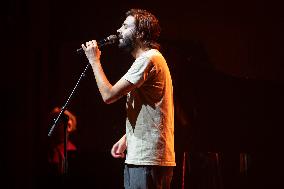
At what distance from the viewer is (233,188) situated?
12.3 ft

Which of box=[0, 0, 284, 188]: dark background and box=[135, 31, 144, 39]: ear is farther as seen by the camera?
box=[0, 0, 284, 188]: dark background

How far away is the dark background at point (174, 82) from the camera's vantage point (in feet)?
12.7

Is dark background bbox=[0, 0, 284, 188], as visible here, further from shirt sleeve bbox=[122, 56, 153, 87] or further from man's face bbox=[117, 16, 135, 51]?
shirt sleeve bbox=[122, 56, 153, 87]

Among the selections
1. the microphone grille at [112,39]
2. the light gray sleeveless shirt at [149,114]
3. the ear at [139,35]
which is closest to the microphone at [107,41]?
the microphone grille at [112,39]

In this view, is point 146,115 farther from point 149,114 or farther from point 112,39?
point 112,39

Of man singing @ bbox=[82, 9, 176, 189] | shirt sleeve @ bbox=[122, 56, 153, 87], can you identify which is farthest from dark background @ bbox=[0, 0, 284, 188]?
shirt sleeve @ bbox=[122, 56, 153, 87]

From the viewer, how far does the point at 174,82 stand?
13.1 feet

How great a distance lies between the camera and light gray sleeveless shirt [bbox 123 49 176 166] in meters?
2.14

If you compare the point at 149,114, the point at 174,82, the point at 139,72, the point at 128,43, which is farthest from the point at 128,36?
the point at 174,82

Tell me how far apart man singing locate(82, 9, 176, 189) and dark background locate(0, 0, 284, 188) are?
1284 mm

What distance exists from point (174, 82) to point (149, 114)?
6.04 ft

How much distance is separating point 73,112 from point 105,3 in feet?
3.95

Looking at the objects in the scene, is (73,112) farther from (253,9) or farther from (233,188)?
(253,9)

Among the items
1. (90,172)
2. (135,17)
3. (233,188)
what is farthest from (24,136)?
(135,17)
